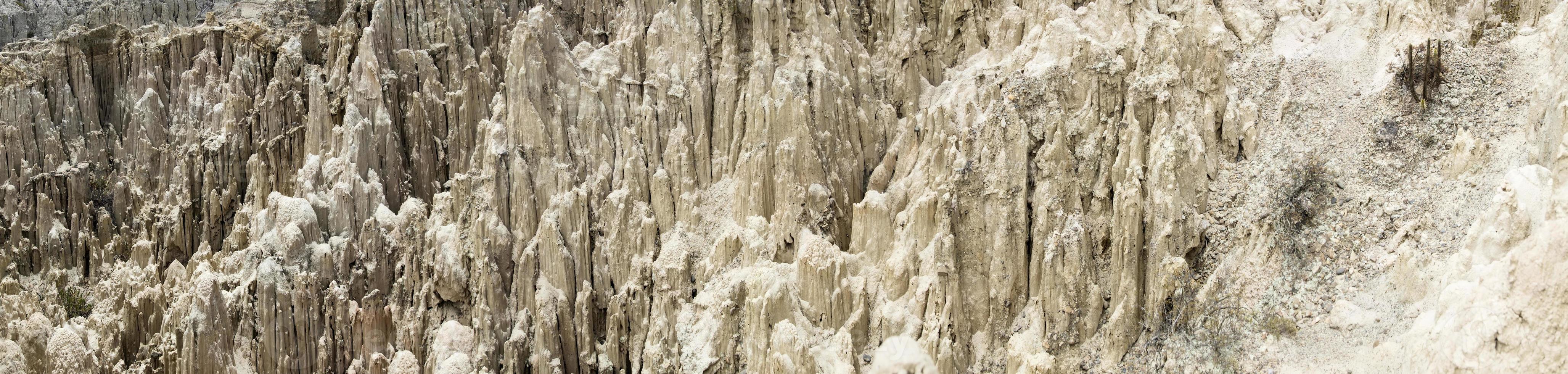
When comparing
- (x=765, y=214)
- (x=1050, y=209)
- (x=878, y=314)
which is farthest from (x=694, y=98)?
(x=1050, y=209)

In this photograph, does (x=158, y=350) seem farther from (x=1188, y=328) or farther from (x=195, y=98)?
(x=1188, y=328)

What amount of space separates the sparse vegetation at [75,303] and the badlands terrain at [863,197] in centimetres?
9

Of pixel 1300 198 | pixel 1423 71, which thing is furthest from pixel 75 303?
pixel 1423 71

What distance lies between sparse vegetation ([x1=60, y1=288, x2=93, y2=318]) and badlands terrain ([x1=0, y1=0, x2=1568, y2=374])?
9cm

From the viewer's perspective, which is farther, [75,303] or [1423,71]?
[75,303]

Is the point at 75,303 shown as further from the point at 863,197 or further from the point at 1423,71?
the point at 1423,71

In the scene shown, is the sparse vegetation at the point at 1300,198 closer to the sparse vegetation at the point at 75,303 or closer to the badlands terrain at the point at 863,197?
the badlands terrain at the point at 863,197

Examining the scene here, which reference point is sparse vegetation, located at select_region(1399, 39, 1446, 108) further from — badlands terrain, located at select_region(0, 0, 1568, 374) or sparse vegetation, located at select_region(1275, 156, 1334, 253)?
sparse vegetation, located at select_region(1275, 156, 1334, 253)

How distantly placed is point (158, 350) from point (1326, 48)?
3149 cm

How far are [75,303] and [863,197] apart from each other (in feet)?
83.2

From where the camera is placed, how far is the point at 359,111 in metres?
30.2

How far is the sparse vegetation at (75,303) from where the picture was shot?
108 ft

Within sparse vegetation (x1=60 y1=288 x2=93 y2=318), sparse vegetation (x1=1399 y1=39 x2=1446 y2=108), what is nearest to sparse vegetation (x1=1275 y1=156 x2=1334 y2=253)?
sparse vegetation (x1=1399 y1=39 x2=1446 y2=108)

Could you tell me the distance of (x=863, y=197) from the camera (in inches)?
1062
